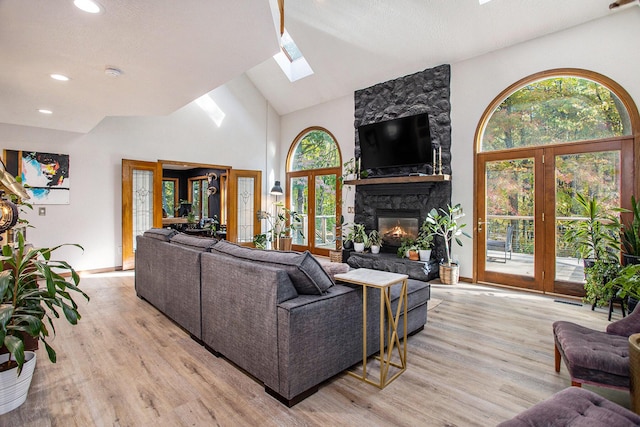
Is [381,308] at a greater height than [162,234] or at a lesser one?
lesser

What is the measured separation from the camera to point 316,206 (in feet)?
25.1

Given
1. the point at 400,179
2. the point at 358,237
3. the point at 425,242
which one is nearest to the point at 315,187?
the point at 358,237

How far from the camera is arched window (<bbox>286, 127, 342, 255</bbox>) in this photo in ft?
23.7

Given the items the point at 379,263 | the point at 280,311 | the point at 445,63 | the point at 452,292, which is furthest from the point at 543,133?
the point at 280,311

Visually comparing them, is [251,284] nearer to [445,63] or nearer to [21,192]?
[21,192]

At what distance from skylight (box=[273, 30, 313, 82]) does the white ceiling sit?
0.56 ft

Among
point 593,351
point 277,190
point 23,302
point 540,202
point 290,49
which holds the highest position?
point 290,49

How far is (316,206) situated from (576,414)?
257 inches

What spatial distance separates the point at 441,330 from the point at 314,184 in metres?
4.99

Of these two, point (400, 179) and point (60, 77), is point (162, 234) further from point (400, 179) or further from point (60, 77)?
point (400, 179)

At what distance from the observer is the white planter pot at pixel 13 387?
6.17 feet

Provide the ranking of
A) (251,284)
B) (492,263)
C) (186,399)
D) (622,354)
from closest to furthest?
(622,354), (186,399), (251,284), (492,263)

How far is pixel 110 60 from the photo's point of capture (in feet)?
9.14

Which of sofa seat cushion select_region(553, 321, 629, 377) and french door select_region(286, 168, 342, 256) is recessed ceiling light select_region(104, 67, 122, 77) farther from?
french door select_region(286, 168, 342, 256)
